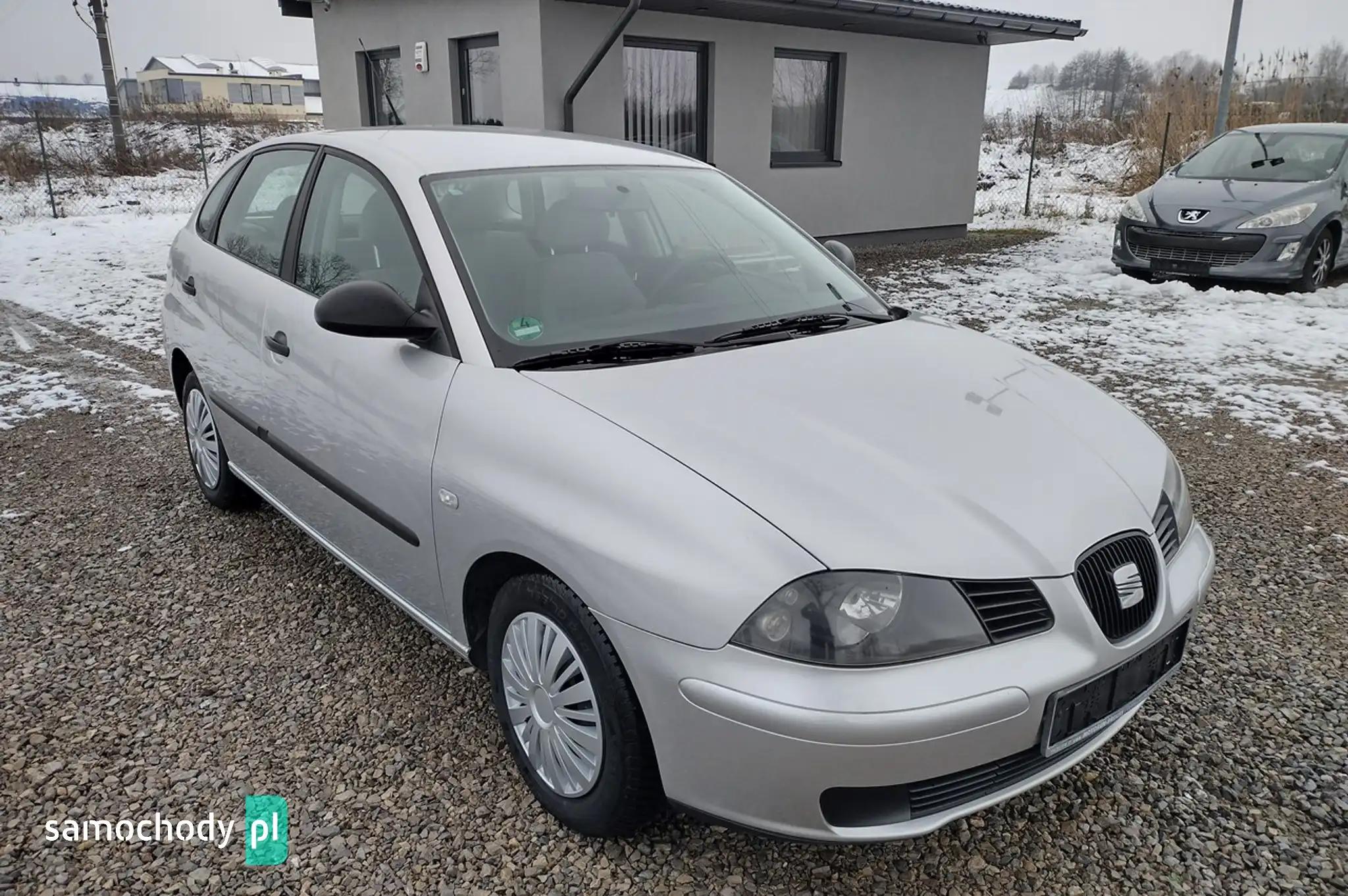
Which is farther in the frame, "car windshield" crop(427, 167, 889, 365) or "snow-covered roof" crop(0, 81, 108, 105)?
"snow-covered roof" crop(0, 81, 108, 105)

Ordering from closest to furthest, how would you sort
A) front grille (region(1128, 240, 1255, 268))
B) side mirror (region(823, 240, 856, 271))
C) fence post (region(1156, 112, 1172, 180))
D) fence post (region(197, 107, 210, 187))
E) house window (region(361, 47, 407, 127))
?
side mirror (region(823, 240, 856, 271)) < front grille (region(1128, 240, 1255, 268)) < house window (region(361, 47, 407, 127)) < fence post (region(1156, 112, 1172, 180)) < fence post (region(197, 107, 210, 187))

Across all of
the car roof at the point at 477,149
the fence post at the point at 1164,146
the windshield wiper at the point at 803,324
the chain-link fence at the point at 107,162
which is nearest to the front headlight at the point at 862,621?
the windshield wiper at the point at 803,324

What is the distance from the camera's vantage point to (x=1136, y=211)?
9773 mm

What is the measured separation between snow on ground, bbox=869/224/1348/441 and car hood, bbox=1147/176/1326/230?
2.20 feet

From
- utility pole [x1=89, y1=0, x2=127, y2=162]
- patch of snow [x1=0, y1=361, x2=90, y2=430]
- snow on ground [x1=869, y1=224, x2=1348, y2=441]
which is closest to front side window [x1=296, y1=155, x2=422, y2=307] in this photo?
patch of snow [x1=0, y1=361, x2=90, y2=430]

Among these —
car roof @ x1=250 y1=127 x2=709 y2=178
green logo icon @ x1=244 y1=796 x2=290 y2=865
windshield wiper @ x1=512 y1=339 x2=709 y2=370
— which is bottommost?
green logo icon @ x1=244 y1=796 x2=290 y2=865

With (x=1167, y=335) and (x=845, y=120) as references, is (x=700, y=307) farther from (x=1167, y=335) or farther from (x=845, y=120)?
(x=845, y=120)

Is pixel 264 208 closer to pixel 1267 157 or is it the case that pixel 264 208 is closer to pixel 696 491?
pixel 696 491

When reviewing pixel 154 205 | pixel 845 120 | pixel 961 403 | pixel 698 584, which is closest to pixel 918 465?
pixel 961 403

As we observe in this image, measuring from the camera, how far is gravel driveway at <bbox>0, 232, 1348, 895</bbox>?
220cm

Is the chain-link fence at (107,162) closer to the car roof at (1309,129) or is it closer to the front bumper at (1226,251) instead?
the front bumper at (1226,251)

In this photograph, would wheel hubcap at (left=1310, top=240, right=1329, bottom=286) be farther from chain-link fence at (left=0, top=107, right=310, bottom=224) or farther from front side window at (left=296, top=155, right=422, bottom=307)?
chain-link fence at (left=0, top=107, right=310, bottom=224)

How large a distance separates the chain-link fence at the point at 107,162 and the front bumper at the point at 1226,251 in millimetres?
14729

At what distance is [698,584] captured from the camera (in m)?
1.83
